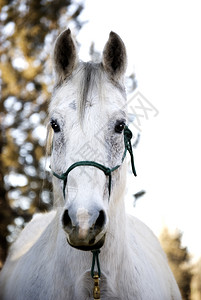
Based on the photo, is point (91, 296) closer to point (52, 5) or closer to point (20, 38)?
point (20, 38)

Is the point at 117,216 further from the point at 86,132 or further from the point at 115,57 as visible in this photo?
the point at 115,57

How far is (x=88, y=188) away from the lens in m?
1.97

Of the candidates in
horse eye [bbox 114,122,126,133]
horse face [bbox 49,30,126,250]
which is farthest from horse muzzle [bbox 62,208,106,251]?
horse eye [bbox 114,122,126,133]

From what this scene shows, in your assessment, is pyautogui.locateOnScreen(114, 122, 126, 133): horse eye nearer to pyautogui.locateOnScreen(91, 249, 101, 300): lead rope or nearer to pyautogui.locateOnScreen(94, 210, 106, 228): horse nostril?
pyautogui.locateOnScreen(94, 210, 106, 228): horse nostril

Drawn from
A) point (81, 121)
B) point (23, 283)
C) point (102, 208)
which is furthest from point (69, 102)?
point (23, 283)

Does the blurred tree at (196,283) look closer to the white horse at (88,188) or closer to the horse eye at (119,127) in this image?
the white horse at (88,188)

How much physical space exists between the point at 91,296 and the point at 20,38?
857cm

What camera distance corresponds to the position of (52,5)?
1022 cm

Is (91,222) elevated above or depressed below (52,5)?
below

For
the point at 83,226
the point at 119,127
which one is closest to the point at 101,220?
the point at 83,226

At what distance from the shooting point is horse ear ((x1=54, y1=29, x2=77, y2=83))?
105 inches

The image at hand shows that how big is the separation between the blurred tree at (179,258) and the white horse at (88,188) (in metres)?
7.57

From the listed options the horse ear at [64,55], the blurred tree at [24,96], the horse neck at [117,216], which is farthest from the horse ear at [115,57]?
the blurred tree at [24,96]

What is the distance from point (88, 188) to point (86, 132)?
0.41m
